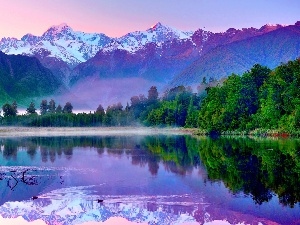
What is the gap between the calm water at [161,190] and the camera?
2638 cm

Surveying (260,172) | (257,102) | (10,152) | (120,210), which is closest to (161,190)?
(120,210)

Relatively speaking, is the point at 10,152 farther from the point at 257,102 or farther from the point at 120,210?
the point at 257,102

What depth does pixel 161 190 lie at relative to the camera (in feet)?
111

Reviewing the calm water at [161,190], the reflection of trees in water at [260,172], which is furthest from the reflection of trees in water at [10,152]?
the reflection of trees in water at [260,172]

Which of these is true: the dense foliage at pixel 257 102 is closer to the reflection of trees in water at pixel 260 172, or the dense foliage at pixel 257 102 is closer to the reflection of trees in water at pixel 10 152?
the reflection of trees in water at pixel 260 172

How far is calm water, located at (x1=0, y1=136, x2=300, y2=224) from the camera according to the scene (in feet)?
86.5

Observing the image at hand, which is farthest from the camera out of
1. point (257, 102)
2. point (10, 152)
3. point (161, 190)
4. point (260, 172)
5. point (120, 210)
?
point (257, 102)

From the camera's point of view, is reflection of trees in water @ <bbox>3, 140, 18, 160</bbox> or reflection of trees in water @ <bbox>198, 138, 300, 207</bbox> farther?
reflection of trees in water @ <bbox>3, 140, 18, 160</bbox>

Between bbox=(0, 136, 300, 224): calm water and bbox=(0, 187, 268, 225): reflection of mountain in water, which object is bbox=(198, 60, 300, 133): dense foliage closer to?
bbox=(0, 136, 300, 224): calm water

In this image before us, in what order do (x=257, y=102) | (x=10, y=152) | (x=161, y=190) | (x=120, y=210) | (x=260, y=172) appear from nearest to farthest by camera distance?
(x=120, y=210)
(x=161, y=190)
(x=260, y=172)
(x=10, y=152)
(x=257, y=102)

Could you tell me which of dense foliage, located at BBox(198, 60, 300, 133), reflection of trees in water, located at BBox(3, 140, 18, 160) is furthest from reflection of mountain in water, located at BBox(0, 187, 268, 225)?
dense foliage, located at BBox(198, 60, 300, 133)

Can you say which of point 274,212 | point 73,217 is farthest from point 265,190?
point 73,217

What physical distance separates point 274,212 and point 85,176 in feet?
65.3

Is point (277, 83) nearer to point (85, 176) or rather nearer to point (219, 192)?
point (85, 176)
